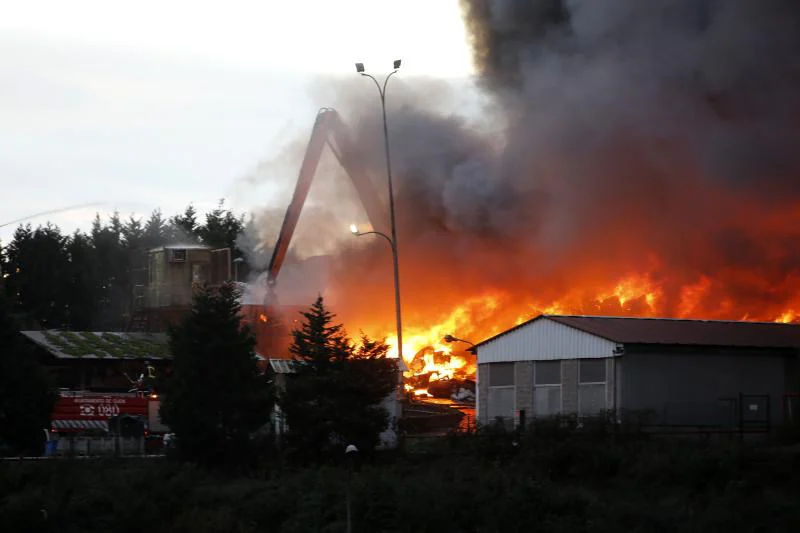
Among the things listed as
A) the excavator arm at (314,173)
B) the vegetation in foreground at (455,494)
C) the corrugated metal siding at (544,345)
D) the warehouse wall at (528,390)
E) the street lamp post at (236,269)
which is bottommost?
the vegetation in foreground at (455,494)

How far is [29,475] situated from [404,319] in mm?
32592

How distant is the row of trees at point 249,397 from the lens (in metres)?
39.4

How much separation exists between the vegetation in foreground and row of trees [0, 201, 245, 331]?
50.8m

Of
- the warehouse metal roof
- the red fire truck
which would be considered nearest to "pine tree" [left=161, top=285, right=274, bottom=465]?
the red fire truck

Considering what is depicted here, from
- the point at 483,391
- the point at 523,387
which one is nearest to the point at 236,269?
the point at 483,391

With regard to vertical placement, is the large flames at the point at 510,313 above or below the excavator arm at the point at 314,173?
below

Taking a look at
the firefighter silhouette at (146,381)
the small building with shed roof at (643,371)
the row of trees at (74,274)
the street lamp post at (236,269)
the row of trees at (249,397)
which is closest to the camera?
the row of trees at (249,397)

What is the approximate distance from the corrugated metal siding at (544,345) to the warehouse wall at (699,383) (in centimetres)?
153

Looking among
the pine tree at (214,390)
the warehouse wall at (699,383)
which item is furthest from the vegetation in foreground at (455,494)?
the warehouse wall at (699,383)

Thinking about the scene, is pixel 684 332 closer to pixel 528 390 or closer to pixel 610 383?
pixel 610 383

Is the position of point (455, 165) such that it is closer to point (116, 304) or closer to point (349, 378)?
point (349, 378)

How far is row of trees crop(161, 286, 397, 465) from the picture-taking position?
39406mm

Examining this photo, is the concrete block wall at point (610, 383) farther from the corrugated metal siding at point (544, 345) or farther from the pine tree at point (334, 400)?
the pine tree at point (334, 400)

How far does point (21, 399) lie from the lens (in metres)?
42.4
